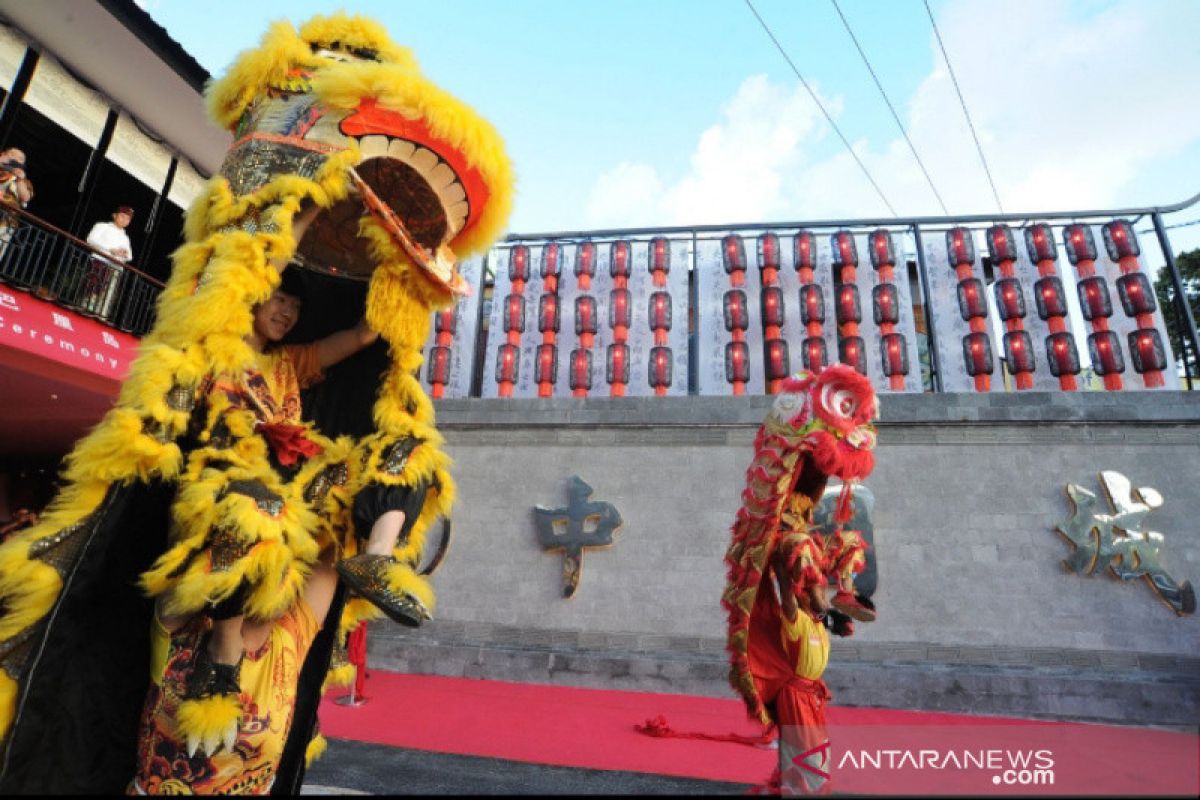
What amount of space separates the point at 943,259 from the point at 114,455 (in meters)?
9.85

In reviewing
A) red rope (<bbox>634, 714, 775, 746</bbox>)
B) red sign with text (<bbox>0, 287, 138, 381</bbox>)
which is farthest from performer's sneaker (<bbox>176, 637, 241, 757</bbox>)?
red sign with text (<bbox>0, 287, 138, 381</bbox>)

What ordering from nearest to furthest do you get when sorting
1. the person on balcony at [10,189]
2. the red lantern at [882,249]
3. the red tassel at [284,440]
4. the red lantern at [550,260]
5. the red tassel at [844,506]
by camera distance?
the red tassel at [284,440] < the red tassel at [844,506] < the person on balcony at [10,189] < the red lantern at [882,249] < the red lantern at [550,260]

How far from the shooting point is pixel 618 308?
9.23m

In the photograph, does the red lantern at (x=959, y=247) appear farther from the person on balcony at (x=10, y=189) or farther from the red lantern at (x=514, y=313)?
the person on balcony at (x=10, y=189)

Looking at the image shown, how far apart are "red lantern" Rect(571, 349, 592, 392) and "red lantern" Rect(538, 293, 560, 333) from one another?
65cm

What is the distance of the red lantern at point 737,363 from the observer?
861 centimetres

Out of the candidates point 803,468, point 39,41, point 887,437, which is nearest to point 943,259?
point 887,437

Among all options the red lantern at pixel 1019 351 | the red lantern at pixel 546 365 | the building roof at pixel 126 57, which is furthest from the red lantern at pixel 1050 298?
the building roof at pixel 126 57

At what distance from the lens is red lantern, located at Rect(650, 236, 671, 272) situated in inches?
369

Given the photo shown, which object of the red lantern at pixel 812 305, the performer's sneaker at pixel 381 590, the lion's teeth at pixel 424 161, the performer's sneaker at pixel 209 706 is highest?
the red lantern at pixel 812 305

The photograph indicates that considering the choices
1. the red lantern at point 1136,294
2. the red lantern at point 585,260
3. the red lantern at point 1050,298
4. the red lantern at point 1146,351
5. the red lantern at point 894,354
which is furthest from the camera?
the red lantern at point 585,260

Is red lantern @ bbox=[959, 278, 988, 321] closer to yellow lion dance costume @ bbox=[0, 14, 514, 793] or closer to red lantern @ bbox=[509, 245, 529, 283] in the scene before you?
red lantern @ bbox=[509, 245, 529, 283]

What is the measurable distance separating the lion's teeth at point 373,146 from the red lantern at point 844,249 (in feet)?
26.6

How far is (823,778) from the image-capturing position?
2.68 m
